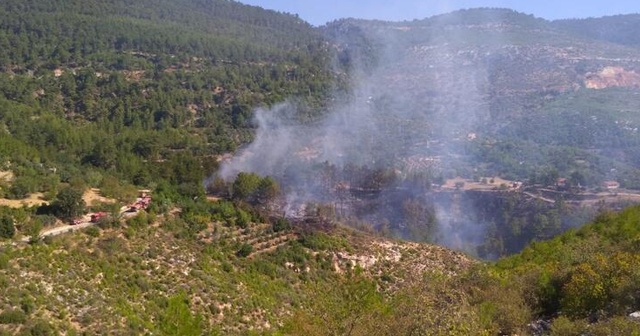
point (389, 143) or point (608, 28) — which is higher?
point (608, 28)

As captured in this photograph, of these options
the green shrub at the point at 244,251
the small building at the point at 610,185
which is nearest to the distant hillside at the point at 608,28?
the small building at the point at 610,185

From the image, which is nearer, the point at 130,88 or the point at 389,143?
the point at 130,88

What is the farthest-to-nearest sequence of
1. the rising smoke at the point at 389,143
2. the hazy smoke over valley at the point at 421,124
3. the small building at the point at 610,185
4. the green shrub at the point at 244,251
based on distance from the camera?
the small building at the point at 610,185 < the hazy smoke over valley at the point at 421,124 < the rising smoke at the point at 389,143 < the green shrub at the point at 244,251

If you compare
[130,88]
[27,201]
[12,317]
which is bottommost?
[12,317]

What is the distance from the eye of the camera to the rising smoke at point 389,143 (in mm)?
66438

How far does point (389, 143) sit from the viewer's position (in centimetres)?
9275

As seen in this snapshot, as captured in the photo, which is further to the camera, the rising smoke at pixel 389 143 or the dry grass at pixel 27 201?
the rising smoke at pixel 389 143

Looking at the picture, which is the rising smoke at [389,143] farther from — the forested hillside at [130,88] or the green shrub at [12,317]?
the green shrub at [12,317]

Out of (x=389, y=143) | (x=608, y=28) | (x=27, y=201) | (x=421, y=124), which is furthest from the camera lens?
(x=608, y=28)

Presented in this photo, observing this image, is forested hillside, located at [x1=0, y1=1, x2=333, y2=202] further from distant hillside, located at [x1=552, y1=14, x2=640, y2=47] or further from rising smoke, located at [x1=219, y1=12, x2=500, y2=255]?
distant hillside, located at [x1=552, y1=14, x2=640, y2=47]

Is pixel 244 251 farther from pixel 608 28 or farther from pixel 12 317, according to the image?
pixel 608 28

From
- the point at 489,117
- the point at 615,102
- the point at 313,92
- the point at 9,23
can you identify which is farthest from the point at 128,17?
the point at 615,102

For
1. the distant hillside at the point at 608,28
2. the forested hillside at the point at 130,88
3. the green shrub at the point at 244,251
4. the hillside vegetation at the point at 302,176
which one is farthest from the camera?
the distant hillside at the point at 608,28

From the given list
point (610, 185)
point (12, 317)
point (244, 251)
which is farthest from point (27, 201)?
point (610, 185)
